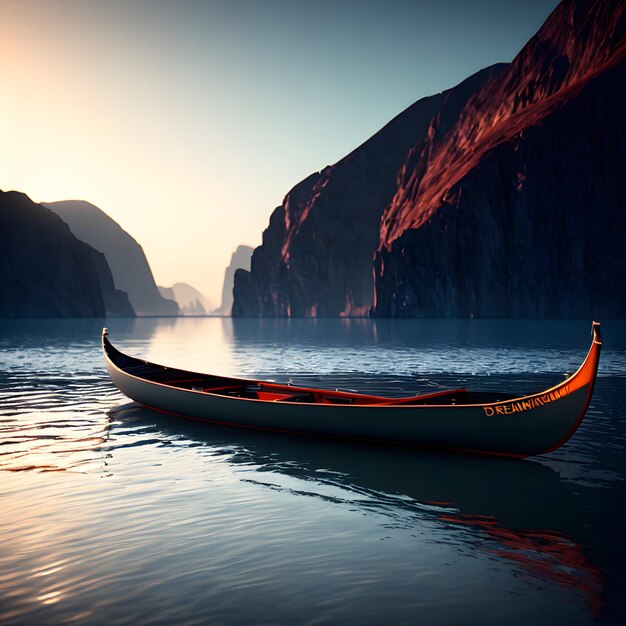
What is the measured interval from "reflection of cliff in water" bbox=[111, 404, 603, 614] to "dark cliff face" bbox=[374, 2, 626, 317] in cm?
12672

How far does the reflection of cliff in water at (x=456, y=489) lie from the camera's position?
891cm

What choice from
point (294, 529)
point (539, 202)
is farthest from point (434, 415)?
point (539, 202)

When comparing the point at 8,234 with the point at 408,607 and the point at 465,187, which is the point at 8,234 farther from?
the point at 408,607

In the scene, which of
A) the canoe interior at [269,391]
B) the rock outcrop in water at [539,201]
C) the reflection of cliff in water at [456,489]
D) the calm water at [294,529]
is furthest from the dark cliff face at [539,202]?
the reflection of cliff in water at [456,489]

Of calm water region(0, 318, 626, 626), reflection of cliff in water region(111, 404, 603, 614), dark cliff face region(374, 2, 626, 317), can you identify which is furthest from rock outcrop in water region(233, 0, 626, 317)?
reflection of cliff in water region(111, 404, 603, 614)

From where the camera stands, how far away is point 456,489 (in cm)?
1239

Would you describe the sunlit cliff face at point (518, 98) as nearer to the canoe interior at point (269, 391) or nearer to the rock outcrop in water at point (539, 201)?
the rock outcrop in water at point (539, 201)

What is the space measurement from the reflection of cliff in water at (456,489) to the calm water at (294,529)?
47 mm

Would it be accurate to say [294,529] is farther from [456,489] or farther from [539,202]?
[539,202]

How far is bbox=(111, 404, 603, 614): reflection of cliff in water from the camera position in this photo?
29.2 feet

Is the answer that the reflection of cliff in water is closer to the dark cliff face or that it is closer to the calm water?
the calm water

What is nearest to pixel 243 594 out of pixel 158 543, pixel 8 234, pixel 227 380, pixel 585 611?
pixel 158 543

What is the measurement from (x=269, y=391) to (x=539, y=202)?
126477 millimetres

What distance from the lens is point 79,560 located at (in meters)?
8.61
